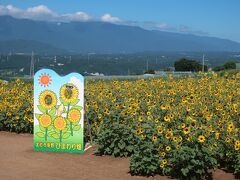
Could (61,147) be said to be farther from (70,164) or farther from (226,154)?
(226,154)

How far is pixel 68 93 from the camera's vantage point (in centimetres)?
862

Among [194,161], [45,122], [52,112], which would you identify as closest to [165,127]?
[194,161]

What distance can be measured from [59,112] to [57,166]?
132 cm

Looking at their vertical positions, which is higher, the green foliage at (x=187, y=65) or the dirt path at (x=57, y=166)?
the green foliage at (x=187, y=65)

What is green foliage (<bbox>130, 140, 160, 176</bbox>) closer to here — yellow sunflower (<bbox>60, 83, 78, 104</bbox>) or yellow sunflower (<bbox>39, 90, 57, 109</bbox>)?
yellow sunflower (<bbox>60, 83, 78, 104</bbox>)

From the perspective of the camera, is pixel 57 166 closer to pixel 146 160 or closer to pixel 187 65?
pixel 146 160

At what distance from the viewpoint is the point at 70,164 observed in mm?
7711

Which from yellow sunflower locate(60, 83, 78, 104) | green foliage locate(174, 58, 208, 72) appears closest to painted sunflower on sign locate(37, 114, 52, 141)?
yellow sunflower locate(60, 83, 78, 104)

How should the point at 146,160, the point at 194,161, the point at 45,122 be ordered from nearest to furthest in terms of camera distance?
the point at 194,161 < the point at 146,160 < the point at 45,122

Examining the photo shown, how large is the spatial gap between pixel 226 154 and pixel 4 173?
320 cm

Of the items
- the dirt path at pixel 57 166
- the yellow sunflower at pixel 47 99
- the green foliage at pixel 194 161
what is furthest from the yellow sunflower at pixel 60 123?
the green foliage at pixel 194 161

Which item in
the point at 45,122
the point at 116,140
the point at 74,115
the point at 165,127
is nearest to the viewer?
Answer: the point at 165,127

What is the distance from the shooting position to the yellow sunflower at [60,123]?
8.58 meters

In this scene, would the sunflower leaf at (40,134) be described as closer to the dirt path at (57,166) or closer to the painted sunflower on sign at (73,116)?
the dirt path at (57,166)
